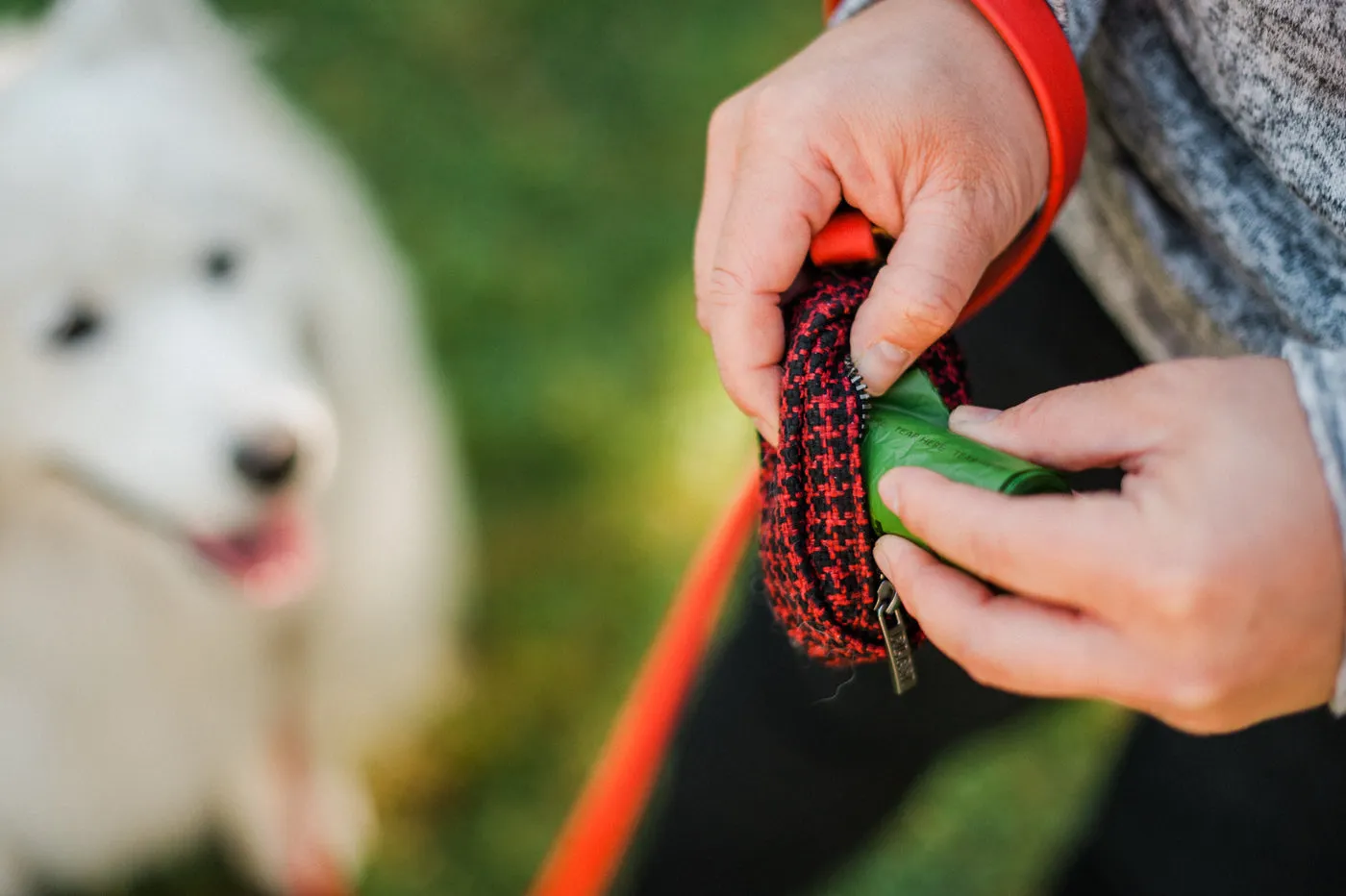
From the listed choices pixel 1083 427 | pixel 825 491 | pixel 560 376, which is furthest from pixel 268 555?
pixel 1083 427

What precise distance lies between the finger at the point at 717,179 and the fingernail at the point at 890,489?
0.19 metres

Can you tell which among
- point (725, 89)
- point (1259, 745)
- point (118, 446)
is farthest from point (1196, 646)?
point (725, 89)

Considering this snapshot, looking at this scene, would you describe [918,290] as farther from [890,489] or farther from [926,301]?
[890,489]

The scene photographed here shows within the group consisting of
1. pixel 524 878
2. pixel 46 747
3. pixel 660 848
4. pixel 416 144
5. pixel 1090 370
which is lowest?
pixel 524 878

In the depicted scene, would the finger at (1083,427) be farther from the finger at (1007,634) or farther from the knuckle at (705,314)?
the knuckle at (705,314)

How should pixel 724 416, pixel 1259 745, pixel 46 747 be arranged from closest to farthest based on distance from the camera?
pixel 1259 745
pixel 46 747
pixel 724 416

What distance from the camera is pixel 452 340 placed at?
1.96 metres

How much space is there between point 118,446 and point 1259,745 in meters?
1.08

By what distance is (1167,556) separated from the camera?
0.43m

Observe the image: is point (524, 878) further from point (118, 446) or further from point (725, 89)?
point (725, 89)

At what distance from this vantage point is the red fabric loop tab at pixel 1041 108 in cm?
59

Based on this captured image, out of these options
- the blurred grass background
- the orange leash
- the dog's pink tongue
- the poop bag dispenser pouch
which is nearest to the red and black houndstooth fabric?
the poop bag dispenser pouch

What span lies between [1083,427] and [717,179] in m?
0.29

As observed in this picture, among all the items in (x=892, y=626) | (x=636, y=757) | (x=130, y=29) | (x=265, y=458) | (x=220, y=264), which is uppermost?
(x=130, y=29)
